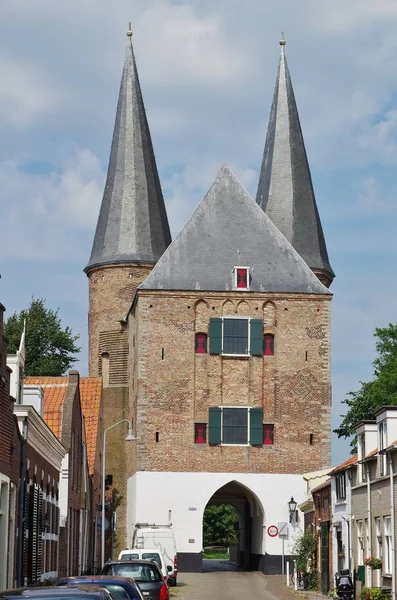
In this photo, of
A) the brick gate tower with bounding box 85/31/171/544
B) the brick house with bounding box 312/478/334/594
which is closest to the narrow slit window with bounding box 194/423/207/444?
the brick gate tower with bounding box 85/31/171/544

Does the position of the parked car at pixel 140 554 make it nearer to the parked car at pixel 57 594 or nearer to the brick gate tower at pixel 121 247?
the parked car at pixel 57 594

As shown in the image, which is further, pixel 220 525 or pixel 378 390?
pixel 220 525

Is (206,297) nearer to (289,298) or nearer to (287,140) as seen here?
(289,298)

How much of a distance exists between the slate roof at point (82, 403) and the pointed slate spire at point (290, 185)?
13.8m

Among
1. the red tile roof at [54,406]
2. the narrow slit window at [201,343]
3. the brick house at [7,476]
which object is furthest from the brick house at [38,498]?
the narrow slit window at [201,343]

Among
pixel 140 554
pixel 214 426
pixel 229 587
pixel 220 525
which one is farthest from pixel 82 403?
pixel 220 525

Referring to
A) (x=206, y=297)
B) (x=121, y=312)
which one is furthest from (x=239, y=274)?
(x=121, y=312)

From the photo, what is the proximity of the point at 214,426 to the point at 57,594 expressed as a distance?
46.7 m

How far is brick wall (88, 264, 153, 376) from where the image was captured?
65.1 m

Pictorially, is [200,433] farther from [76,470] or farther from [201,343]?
[76,470]

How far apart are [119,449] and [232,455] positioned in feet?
30.2

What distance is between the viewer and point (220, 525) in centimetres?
9869

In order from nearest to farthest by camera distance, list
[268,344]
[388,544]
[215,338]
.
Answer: [388,544]
[215,338]
[268,344]

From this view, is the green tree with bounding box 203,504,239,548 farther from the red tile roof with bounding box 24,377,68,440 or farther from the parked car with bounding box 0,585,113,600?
the parked car with bounding box 0,585,113,600
